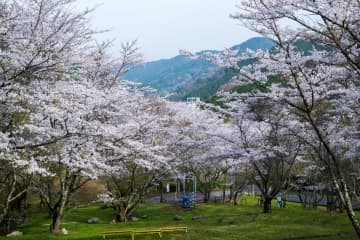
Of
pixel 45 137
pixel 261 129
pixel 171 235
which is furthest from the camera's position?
pixel 261 129

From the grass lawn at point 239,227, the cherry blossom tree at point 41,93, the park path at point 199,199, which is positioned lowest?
the grass lawn at point 239,227

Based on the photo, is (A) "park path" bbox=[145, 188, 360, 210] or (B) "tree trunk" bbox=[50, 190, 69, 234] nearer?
(B) "tree trunk" bbox=[50, 190, 69, 234]

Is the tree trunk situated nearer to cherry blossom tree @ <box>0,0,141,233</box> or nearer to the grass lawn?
the grass lawn

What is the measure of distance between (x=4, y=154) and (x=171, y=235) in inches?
301

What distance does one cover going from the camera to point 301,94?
10.2 meters

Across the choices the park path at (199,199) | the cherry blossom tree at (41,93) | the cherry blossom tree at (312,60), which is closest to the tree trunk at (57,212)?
the cherry blossom tree at (41,93)

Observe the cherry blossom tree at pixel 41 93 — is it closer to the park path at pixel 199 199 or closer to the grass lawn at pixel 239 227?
the grass lawn at pixel 239 227

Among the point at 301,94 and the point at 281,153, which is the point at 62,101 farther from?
the point at 281,153

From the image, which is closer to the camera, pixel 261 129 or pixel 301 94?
pixel 301 94

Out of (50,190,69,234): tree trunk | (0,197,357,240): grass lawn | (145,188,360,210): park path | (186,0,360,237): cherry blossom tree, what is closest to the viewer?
(186,0,360,237): cherry blossom tree

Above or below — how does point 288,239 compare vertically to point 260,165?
below

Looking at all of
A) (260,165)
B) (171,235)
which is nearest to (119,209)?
(171,235)

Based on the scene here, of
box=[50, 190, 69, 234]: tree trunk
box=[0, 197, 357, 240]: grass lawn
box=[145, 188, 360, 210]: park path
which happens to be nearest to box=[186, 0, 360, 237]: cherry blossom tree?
box=[0, 197, 357, 240]: grass lawn

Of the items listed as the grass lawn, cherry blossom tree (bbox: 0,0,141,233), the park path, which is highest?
cherry blossom tree (bbox: 0,0,141,233)
